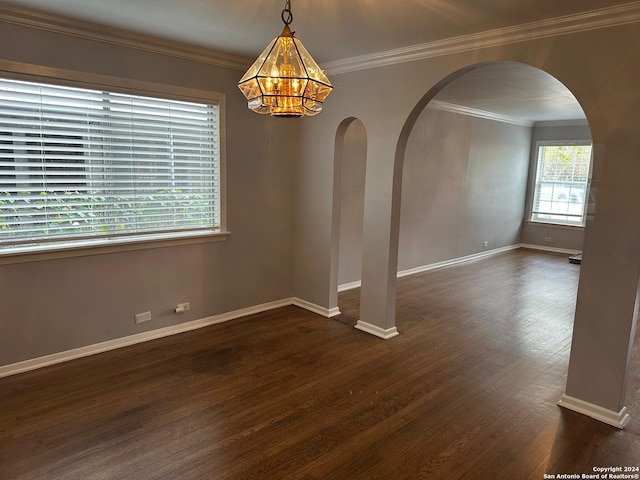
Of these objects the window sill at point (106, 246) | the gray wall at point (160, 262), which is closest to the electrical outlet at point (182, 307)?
the gray wall at point (160, 262)

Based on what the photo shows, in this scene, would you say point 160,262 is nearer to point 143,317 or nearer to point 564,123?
point 143,317

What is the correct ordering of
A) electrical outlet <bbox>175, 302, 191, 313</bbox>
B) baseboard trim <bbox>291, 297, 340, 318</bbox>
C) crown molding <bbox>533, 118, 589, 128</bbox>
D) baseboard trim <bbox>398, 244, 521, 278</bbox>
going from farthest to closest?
crown molding <bbox>533, 118, 589, 128</bbox> < baseboard trim <bbox>398, 244, 521, 278</bbox> < baseboard trim <bbox>291, 297, 340, 318</bbox> < electrical outlet <bbox>175, 302, 191, 313</bbox>

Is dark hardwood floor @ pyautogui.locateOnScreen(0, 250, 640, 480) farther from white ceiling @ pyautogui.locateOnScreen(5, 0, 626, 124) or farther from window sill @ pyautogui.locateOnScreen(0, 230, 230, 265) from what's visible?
white ceiling @ pyautogui.locateOnScreen(5, 0, 626, 124)

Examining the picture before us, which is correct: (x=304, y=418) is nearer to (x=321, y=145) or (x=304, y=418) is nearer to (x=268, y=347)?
(x=268, y=347)

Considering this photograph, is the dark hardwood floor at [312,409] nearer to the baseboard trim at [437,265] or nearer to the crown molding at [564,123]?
the baseboard trim at [437,265]

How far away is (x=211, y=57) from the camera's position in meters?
3.99

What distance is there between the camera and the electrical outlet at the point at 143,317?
12.8 feet

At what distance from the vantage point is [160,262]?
3.98m

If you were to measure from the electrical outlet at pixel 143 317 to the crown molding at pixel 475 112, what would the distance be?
15.5 ft

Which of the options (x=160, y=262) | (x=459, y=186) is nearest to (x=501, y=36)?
(x=160, y=262)

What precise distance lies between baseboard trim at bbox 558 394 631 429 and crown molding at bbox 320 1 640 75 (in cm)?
245

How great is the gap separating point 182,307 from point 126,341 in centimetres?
57

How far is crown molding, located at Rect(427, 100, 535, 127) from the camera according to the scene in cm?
667
